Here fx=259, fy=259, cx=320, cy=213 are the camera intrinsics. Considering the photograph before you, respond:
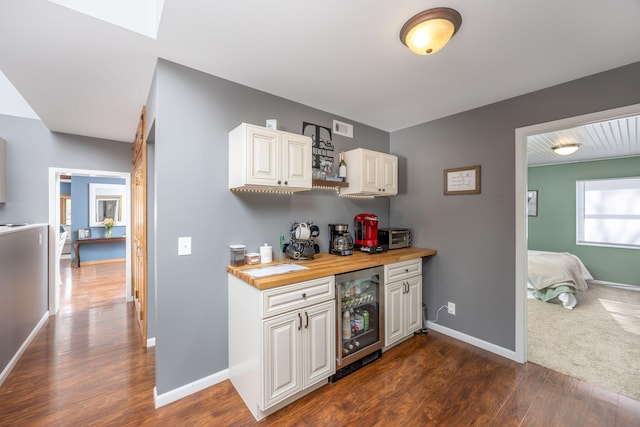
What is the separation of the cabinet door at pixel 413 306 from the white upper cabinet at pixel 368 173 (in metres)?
1.05

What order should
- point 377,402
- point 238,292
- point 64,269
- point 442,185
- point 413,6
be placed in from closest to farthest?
1. point 413,6
2. point 377,402
3. point 238,292
4. point 442,185
5. point 64,269

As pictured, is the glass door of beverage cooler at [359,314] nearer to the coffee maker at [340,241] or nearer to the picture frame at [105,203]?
the coffee maker at [340,241]

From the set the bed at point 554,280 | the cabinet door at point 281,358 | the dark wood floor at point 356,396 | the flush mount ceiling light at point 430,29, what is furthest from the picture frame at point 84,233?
the bed at point 554,280

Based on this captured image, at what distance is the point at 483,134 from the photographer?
8.85 ft

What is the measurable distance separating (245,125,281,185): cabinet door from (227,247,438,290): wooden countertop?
28.3 inches

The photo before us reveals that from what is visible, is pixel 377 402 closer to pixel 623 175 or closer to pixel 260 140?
pixel 260 140

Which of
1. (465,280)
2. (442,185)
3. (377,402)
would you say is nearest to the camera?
(377,402)

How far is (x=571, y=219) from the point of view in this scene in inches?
210

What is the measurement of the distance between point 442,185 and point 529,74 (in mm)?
1257

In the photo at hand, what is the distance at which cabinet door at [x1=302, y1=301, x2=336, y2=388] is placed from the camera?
74.7 inches

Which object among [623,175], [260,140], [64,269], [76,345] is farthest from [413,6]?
[64,269]

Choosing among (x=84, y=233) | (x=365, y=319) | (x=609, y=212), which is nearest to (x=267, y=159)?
(x=365, y=319)

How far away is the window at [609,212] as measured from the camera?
4.76 metres

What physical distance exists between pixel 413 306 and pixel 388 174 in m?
1.49
